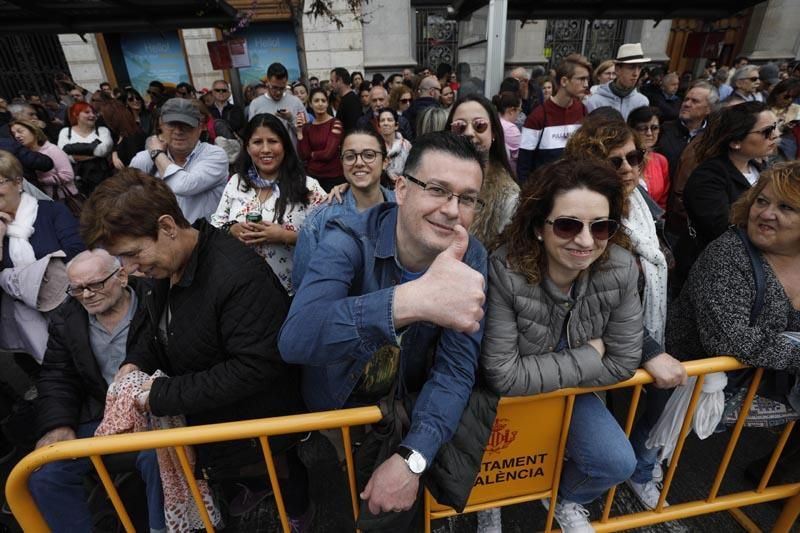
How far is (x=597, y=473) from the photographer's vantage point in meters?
1.78

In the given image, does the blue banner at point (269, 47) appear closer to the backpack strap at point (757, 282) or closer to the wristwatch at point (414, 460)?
the backpack strap at point (757, 282)

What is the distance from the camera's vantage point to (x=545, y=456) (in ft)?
6.17

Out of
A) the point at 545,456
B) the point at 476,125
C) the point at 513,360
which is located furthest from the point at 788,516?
the point at 476,125

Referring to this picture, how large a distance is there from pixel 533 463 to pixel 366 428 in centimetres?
86

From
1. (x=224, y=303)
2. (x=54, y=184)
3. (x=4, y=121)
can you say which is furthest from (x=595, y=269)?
(x=4, y=121)

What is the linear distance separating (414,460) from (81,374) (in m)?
1.95

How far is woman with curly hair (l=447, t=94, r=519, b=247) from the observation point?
231 cm

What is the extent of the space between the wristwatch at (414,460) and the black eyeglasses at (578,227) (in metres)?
1.04

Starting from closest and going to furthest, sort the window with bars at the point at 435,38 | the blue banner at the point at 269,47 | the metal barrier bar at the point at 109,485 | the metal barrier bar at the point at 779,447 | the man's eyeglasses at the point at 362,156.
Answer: the metal barrier bar at the point at 109,485
the metal barrier bar at the point at 779,447
the man's eyeglasses at the point at 362,156
the blue banner at the point at 269,47
the window with bars at the point at 435,38

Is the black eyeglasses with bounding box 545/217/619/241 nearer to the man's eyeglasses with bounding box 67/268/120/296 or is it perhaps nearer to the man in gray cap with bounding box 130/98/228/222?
the man's eyeglasses with bounding box 67/268/120/296

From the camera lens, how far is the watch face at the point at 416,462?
135cm

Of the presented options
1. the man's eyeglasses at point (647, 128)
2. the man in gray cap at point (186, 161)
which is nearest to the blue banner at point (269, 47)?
the man in gray cap at point (186, 161)

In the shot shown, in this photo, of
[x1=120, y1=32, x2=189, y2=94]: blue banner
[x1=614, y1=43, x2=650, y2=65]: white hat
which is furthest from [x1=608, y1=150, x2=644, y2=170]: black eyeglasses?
[x1=120, y1=32, x2=189, y2=94]: blue banner

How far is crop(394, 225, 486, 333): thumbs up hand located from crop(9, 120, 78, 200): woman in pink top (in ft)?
16.5
